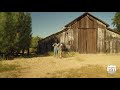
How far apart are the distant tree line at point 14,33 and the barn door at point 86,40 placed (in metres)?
2.15

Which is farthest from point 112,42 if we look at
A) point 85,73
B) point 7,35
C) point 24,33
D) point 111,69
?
point 7,35

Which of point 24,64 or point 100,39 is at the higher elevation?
point 100,39

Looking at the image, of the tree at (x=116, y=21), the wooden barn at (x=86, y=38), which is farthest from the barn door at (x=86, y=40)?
the tree at (x=116, y=21)

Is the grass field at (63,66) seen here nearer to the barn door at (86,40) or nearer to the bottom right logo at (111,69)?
the bottom right logo at (111,69)

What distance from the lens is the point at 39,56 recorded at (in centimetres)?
1130

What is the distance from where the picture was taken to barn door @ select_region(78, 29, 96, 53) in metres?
11.5

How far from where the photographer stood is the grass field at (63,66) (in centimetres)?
1034

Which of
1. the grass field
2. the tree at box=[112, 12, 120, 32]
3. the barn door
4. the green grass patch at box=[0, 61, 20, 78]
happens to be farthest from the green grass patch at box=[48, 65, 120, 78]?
the tree at box=[112, 12, 120, 32]

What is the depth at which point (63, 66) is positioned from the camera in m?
10.8
